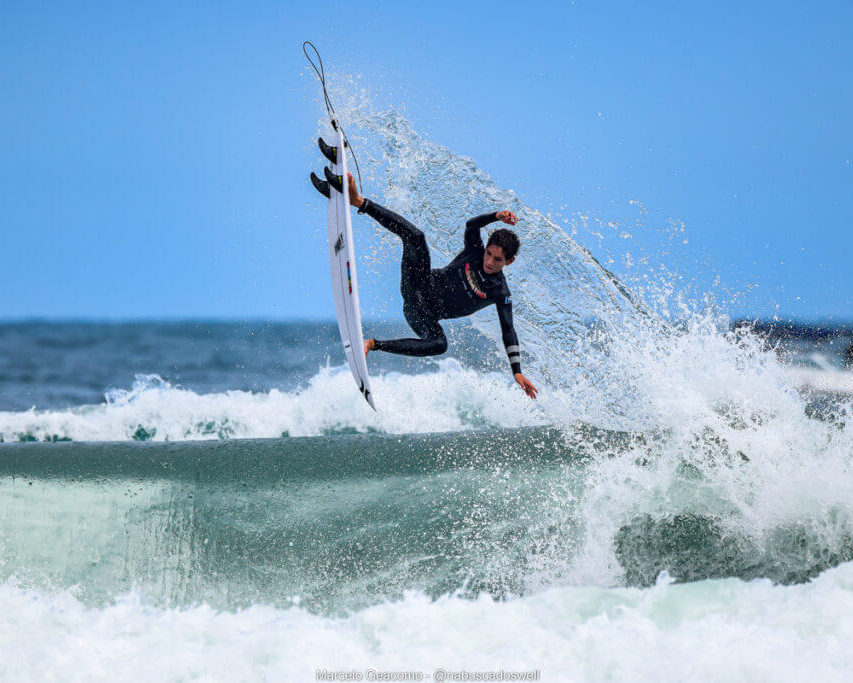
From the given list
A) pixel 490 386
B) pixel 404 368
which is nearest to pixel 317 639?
pixel 490 386

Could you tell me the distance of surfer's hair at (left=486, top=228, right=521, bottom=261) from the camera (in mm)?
3379

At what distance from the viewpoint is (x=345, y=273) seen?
3535 mm

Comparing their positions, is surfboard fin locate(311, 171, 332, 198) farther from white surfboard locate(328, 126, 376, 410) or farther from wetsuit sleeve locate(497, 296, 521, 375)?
wetsuit sleeve locate(497, 296, 521, 375)

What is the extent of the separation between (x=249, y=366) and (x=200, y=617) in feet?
53.7

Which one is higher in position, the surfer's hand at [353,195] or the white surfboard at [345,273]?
the surfer's hand at [353,195]

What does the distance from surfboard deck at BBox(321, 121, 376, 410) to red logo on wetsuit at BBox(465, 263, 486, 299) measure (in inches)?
21.7

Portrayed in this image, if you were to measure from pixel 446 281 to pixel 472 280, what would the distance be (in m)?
0.13

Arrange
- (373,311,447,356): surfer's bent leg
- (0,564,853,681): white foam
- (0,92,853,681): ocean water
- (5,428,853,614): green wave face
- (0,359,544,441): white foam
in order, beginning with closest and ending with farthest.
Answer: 1. (0,564,853,681): white foam
2. (0,92,853,681): ocean water
3. (373,311,447,356): surfer's bent leg
4. (5,428,853,614): green wave face
5. (0,359,544,441): white foam

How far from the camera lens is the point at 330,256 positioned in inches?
145

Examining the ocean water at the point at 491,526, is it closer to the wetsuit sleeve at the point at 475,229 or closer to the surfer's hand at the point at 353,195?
the surfer's hand at the point at 353,195

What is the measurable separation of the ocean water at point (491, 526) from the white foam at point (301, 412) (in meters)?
1.57

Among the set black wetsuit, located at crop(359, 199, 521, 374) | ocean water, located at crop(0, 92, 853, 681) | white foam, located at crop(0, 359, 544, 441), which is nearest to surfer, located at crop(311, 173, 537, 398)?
black wetsuit, located at crop(359, 199, 521, 374)

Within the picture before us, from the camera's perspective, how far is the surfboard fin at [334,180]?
11.2 ft

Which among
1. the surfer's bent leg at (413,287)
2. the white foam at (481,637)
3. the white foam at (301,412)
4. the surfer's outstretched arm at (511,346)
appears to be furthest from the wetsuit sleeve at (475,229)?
the white foam at (301,412)
